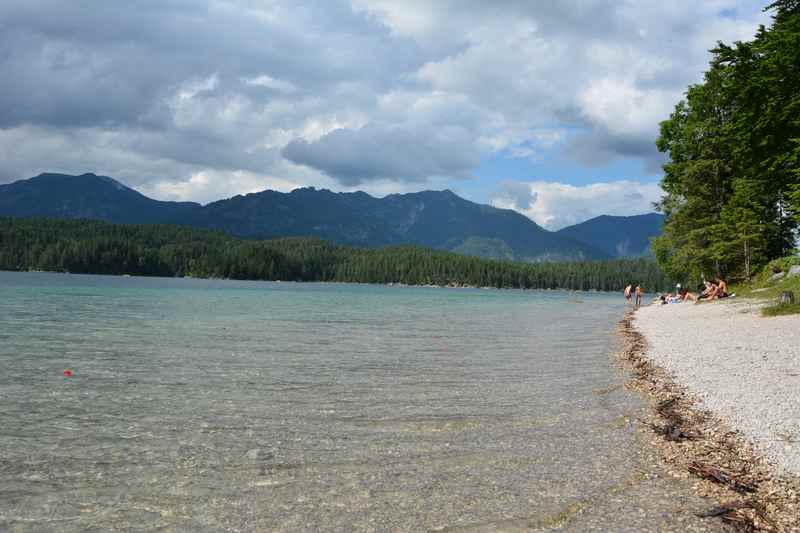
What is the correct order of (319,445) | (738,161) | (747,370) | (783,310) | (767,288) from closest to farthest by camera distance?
Answer: (319,445), (747,370), (783,310), (767,288), (738,161)

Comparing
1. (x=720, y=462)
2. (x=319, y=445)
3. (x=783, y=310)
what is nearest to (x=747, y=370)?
(x=720, y=462)

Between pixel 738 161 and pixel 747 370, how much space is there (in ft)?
116

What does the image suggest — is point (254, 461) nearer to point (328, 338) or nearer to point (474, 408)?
point (474, 408)

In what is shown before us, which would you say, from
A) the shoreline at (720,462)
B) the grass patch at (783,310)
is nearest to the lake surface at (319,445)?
the shoreline at (720,462)

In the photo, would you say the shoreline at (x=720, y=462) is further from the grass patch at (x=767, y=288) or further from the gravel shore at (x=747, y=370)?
the grass patch at (x=767, y=288)

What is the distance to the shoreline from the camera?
6.70m

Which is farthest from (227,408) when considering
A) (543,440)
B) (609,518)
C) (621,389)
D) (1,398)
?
(621,389)

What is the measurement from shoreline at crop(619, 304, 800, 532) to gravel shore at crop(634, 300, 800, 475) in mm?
221

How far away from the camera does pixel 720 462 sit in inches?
342

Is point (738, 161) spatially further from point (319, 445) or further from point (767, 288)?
point (319, 445)

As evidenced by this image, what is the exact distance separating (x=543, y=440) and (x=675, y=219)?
171ft

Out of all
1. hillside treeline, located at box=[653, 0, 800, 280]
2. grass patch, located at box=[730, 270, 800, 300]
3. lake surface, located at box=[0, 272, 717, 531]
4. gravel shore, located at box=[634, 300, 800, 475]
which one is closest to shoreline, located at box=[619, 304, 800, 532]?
gravel shore, located at box=[634, 300, 800, 475]

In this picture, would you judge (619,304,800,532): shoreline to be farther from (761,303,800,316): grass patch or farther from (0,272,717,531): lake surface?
(761,303,800,316): grass patch

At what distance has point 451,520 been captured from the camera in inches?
264
